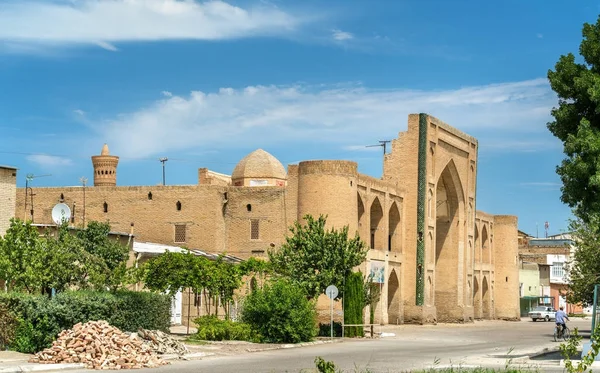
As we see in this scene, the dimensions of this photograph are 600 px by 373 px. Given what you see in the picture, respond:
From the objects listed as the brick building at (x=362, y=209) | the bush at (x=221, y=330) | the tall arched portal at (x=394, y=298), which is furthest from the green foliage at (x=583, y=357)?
the tall arched portal at (x=394, y=298)

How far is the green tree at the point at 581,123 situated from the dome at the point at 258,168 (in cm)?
3567

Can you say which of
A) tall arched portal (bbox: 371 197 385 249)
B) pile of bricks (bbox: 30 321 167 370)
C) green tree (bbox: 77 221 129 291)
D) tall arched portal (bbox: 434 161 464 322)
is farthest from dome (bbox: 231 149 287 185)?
pile of bricks (bbox: 30 321 167 370)

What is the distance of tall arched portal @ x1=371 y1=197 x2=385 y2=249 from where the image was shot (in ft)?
178

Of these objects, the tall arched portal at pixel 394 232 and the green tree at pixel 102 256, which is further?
the tall arched portal at pixel 394 232

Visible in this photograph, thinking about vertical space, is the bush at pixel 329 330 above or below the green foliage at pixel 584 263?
below

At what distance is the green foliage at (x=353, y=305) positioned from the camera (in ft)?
126

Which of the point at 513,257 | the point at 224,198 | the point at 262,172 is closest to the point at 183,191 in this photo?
the point at 224,198

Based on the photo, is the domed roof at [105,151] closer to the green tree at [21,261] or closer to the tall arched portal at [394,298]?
the tall arched portal at [394,298]

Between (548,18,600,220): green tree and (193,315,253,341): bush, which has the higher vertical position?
(548,18,600,220): green tree

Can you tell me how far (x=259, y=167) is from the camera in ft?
199

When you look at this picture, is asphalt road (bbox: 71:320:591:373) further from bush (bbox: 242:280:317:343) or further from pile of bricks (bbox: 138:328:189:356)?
bush (bbox: 242:280:317:343)

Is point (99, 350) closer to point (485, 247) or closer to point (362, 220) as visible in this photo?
point (362, 220)

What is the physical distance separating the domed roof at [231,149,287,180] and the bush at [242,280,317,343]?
1033 inches

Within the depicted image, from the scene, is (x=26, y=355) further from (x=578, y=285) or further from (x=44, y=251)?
(x=578, y=285)
